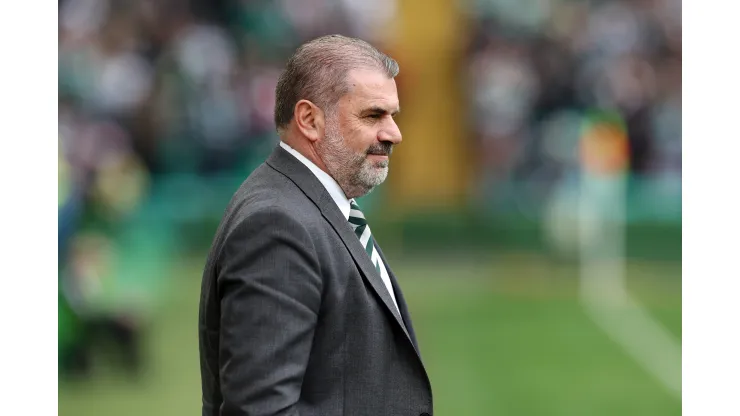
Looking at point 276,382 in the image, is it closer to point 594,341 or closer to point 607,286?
point 594,341

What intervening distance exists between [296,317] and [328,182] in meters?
0.37

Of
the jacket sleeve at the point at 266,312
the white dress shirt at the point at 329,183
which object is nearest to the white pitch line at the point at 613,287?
the white dress shirt at the point at 329,183

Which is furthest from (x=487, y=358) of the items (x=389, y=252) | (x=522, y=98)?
(x=522, y=98)

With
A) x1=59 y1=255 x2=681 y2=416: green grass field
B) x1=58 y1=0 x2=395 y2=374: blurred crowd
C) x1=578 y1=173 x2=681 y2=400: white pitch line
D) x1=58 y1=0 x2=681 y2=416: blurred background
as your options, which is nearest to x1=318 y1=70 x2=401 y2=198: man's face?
x1=59 y1=255 x2=681 y2=416: green grass field

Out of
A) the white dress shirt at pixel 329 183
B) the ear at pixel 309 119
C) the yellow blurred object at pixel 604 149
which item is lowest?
the yellow blurred object at pixel 604 149

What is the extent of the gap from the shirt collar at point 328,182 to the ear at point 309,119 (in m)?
0.05

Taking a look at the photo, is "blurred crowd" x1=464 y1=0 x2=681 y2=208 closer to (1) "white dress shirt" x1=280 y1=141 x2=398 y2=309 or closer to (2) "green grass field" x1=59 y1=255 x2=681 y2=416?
(2) "green grass field" x1=59 y1=255 x2=681 y2=416

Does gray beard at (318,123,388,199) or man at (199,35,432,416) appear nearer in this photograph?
man at (199,35,432,416)

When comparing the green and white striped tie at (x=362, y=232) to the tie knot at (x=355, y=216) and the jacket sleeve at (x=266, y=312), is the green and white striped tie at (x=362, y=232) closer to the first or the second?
the tie knot at (x=355, y=216)

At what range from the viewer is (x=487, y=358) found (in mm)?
8102

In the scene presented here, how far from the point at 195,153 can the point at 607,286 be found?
190 inches

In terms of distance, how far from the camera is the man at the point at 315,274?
1.91 meters

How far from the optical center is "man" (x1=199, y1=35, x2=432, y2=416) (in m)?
1.91

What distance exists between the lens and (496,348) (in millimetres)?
8438
